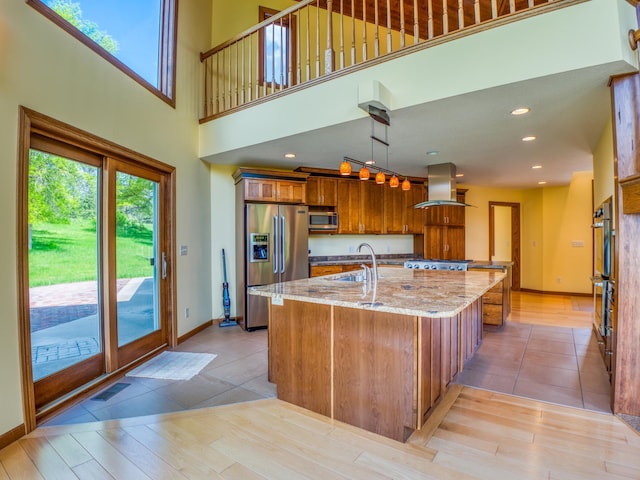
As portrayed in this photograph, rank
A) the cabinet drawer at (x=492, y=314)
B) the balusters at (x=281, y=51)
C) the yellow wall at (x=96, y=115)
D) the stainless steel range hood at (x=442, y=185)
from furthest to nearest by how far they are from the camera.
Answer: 1. the stainless steel range hood at (x=442, y=185)
2. the cabinet drawer at (x=492, y=314)
3. the balusters at (x=281, y=51)
4. the yellow wall at (x=96, y=115)

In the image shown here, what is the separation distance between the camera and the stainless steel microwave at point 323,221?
5645 mm

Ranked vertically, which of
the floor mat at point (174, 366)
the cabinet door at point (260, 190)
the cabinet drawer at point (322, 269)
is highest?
the cabinet door at point (260, 190)

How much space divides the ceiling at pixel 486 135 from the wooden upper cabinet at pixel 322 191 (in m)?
0.46

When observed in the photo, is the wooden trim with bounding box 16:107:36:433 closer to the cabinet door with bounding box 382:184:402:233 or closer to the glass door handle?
the glass door handle

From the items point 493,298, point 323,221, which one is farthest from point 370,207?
point 493,298

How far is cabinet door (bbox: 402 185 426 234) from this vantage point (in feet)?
21.1

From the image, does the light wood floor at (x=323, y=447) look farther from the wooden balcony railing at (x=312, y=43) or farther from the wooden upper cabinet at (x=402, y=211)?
the wooden upper cabinet at (x=402, y=211)

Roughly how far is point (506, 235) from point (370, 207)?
16.8 feet

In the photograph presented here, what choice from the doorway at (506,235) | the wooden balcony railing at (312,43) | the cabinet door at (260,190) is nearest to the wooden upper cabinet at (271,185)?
the cabinet door at (260,190)

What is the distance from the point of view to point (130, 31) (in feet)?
11.2

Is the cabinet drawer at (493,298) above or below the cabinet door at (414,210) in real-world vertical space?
below

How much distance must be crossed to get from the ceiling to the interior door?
4.12ft

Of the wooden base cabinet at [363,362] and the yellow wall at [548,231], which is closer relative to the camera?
the wooden base cabinet at [363,362]

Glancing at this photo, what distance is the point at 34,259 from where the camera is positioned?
2404 millimetres
